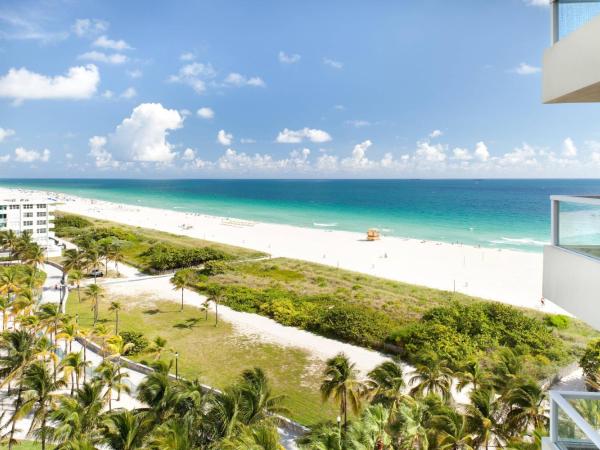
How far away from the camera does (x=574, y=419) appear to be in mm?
4938

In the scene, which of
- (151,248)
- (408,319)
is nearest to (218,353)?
(408,319)

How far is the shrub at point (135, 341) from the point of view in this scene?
26.1m

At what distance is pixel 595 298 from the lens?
5.10 meters

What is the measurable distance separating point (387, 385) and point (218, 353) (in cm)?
1321

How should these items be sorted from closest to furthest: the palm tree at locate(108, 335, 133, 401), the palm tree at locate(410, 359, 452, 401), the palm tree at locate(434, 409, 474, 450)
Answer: the palm tree at locate(434, 409, 474, 450) < the palm tree at locate(410, 359, 452, 401) < the palm tree at locate(108, 335, 133, 401)

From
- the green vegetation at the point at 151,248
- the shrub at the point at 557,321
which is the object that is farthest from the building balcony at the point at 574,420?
the green vegetation at the point at 151,248

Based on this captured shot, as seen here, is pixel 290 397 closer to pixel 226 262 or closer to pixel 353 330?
pixel 353 330

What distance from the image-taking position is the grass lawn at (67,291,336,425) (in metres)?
21.1

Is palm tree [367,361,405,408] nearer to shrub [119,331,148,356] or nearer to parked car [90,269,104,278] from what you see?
shrub [119,331,148,356]

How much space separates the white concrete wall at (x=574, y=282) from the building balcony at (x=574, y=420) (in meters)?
0.92

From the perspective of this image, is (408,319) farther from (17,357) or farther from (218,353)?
(17,357)

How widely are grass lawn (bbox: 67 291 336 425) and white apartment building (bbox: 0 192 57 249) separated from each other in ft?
85.2

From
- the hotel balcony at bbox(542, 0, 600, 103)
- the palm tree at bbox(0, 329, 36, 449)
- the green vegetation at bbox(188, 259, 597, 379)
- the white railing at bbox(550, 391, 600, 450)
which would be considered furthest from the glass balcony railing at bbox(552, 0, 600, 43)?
the palm tree at bbox(0, 329, 36, 449)

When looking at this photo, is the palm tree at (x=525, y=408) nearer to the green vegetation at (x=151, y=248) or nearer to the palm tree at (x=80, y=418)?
the palm tree at (x=80, y=418)
